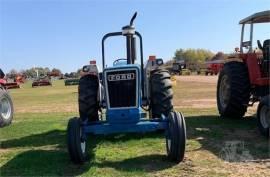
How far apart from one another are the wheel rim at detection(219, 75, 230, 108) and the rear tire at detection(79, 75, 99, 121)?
3.73m

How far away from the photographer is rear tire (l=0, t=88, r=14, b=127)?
12.0 meters

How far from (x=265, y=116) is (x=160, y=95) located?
2.03 metres

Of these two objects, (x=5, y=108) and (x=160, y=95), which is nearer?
(x=160, y=95)

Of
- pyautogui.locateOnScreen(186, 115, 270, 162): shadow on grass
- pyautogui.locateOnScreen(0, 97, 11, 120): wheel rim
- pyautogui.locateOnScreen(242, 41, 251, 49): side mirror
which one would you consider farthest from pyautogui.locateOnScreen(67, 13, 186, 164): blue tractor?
pyautogui.locateOnScreen(0, 97, 11, 120): wheel rim

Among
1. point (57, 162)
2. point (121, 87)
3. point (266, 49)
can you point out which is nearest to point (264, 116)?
point (266, 49)

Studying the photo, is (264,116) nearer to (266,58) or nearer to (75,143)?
(266,58)

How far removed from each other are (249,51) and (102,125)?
516 cm

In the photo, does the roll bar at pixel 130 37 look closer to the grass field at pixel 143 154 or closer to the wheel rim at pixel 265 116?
the grass field at pixel 143 154

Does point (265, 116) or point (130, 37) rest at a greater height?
point (130, 37)

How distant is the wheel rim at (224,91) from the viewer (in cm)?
1112

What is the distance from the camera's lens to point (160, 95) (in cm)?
836

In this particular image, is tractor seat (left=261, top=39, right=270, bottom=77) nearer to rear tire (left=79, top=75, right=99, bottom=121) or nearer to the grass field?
the grass field

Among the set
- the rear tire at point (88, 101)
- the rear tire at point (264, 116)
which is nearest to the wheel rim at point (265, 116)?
the rear tire at point (264, 116)

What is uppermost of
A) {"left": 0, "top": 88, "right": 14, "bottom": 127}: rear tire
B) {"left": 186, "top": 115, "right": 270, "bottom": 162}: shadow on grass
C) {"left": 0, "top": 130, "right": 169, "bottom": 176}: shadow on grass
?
{"left": 0, "top": 88, "right": 14, "bottom": 127}: rear tire
